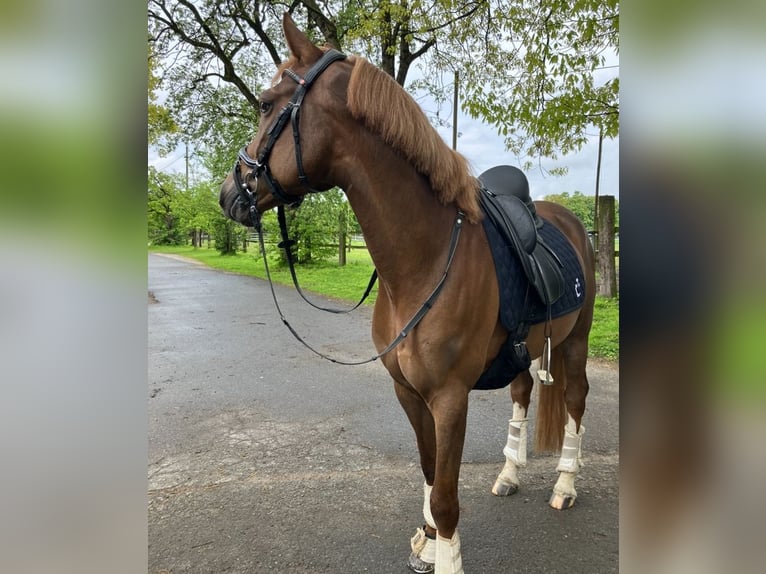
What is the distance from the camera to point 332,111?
182 cm

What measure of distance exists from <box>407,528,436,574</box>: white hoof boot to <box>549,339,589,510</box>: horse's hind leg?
980mm

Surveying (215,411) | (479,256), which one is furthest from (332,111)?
(215,411)

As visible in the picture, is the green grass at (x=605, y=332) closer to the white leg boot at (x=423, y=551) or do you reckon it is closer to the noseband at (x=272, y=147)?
the white leg boot at (x=423, y=551)

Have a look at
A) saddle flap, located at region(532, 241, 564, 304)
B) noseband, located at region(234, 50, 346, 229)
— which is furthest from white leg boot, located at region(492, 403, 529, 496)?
noseband, located at region(234, 50, 346, 229)

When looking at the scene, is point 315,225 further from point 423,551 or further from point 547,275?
point 423,551

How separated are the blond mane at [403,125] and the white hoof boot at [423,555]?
66.8 inches

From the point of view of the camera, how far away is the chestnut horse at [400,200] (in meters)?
1.82

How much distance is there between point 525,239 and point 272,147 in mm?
1286

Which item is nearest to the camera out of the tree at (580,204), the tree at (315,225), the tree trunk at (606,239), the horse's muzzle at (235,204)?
the horse's muzzle at (235,204)

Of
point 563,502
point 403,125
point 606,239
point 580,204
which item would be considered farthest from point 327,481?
point 580,204

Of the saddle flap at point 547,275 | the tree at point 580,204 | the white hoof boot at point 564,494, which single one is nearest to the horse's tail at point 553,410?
the white hoof boot at point 564,494

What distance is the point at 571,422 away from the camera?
303cm
